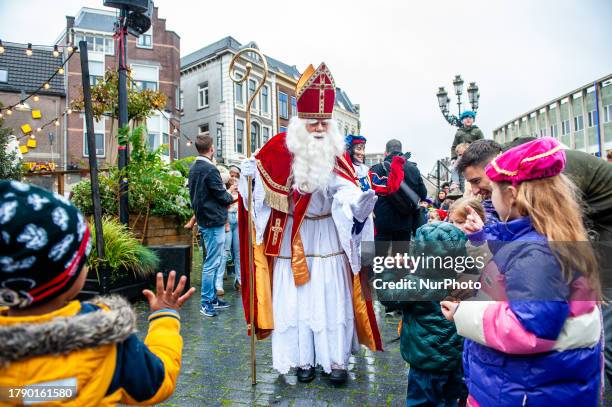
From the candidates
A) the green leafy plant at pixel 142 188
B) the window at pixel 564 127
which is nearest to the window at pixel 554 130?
the window at pixel 564 127

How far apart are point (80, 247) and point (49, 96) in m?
31.1

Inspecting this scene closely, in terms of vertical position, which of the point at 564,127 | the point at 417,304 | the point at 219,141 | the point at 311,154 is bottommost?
the point at 417,304

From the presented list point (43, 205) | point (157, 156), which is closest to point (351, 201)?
point (43, 205)

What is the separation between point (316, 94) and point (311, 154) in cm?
51

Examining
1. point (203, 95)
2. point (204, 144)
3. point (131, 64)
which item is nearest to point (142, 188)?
point (204, 144)

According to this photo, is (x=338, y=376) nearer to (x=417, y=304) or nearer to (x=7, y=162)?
(x=417, y=304)

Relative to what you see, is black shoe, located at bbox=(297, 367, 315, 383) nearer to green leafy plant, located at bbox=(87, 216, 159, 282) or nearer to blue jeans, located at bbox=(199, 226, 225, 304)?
blue jeans, located at bbox=(199, 226, 225, 304)

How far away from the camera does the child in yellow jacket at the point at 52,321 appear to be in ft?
3.57

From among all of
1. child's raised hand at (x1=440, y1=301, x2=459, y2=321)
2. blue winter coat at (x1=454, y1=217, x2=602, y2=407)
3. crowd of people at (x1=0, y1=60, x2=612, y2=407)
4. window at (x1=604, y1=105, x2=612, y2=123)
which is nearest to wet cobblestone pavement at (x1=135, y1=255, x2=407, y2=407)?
crowd of people at (x1=0, y1=60, x2=612, y2=407)

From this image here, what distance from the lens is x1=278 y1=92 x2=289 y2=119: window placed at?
3556cm

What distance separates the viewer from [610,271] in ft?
8.28

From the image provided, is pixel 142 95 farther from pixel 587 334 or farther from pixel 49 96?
pixel 49 96

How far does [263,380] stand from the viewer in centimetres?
326

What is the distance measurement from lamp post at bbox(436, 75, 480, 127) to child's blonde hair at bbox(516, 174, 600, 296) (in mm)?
12657
